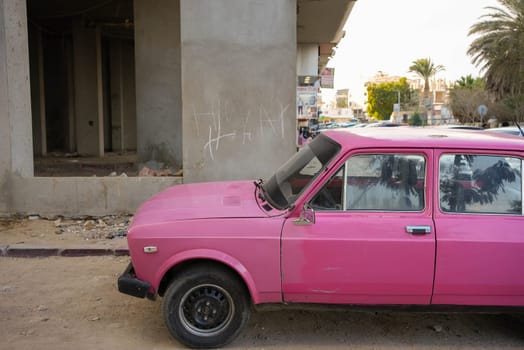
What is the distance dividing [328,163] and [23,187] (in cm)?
585

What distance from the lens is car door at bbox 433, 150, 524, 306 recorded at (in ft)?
12.0

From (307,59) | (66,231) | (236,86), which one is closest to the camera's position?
(66,231)

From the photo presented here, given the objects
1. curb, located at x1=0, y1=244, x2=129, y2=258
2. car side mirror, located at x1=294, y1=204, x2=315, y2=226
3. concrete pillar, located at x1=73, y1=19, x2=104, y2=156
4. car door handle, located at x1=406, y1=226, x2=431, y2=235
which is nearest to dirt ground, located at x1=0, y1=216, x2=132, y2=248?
curb, located at x1=0, y1=244, x2=129, y2=258

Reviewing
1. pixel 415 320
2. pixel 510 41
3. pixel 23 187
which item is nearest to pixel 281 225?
pixel 415 320

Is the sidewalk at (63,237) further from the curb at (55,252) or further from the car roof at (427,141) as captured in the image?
the car roof at (427,141)

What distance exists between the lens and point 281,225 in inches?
146

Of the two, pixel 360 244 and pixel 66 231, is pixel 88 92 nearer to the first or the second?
pixel 66 231

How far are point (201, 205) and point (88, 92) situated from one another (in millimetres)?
16723

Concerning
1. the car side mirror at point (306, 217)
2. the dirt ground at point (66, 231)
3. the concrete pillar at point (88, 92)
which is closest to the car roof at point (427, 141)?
the car side mirror at point (306, 217)

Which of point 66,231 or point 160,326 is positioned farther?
point 66,231

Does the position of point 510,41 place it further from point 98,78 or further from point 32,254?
point 32,254

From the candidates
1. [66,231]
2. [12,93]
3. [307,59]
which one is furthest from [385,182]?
[307,59]

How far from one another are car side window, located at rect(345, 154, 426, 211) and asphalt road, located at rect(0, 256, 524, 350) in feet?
3.75

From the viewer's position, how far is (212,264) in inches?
→ 149
